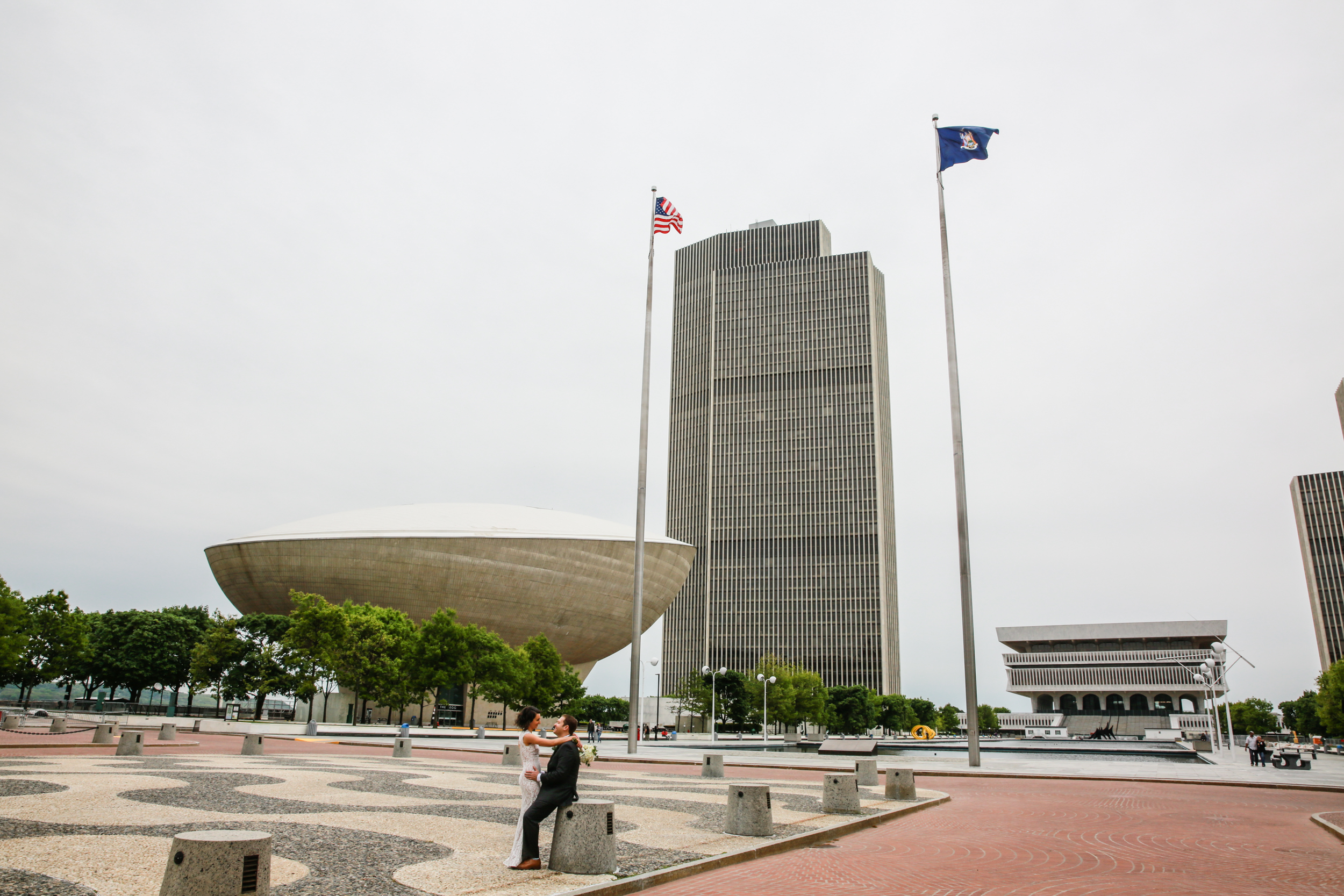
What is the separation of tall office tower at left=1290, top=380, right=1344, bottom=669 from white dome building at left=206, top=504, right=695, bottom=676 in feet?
359

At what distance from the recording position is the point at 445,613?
62719 millimetres

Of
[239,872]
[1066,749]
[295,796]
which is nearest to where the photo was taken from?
[239,872]

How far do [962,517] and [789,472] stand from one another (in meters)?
105

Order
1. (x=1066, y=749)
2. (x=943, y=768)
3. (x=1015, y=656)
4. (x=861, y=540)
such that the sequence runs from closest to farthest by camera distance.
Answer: (x=943, y=768) → (x=1066, y=749) → (x=861, y=540) → (x=1015, y=656)

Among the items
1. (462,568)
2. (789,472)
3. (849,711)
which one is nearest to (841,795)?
(462,568)

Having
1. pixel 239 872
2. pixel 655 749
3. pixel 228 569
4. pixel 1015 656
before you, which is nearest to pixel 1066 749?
pixel 655 749

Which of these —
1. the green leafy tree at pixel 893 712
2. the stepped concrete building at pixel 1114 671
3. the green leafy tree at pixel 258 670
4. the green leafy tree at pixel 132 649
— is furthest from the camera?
the stepped concrete building at pixel 1114 671

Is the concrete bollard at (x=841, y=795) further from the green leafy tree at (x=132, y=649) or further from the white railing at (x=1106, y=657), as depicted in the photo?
the white railing at (x=1106, y=657)

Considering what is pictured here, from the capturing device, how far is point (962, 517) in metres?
28.5

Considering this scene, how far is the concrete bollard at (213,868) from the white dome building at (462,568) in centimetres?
7075

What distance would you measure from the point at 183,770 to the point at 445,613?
158ft

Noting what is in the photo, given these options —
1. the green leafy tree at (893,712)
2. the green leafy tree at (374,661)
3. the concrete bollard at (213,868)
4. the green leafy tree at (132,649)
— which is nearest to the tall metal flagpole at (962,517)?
the concrete bollard at (213,868)

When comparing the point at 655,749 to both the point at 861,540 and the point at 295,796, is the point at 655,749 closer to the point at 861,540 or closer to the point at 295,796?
the point at 295,796

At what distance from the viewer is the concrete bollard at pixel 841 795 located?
12180 millimetres
